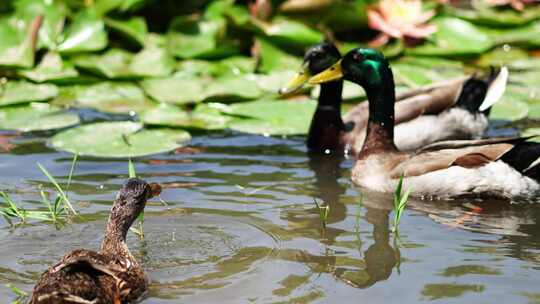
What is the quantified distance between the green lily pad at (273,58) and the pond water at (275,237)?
6.36 feet

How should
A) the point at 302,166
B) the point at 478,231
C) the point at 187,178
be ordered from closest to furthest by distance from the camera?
the point at 478,231 < the point at 187,178 < the point at 302,166

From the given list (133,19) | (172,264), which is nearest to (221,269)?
(172,264)

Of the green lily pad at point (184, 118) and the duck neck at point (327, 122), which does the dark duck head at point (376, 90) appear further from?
the green lily pad at point (184, 118)

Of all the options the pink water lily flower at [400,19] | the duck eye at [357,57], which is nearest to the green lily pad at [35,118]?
the duck eye at [357,57]

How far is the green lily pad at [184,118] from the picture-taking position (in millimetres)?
8707

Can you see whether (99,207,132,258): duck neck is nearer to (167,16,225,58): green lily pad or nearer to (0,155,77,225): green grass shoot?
(0,155,77,225): green grass shoot

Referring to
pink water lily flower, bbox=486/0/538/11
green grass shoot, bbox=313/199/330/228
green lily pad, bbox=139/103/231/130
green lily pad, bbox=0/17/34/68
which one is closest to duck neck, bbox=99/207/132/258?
green grass shoot, bbox=313/199/330/228

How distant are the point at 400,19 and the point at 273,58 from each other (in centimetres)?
152

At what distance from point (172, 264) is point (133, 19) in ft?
16.6

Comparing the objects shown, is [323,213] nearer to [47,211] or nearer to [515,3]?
[47,211]

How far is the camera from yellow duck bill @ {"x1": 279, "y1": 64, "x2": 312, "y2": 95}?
354 inches

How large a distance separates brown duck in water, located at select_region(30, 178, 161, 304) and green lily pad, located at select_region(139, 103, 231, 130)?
2.92 meters

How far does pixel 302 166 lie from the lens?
837 cm

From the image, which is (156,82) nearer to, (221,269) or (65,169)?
(65,169)
